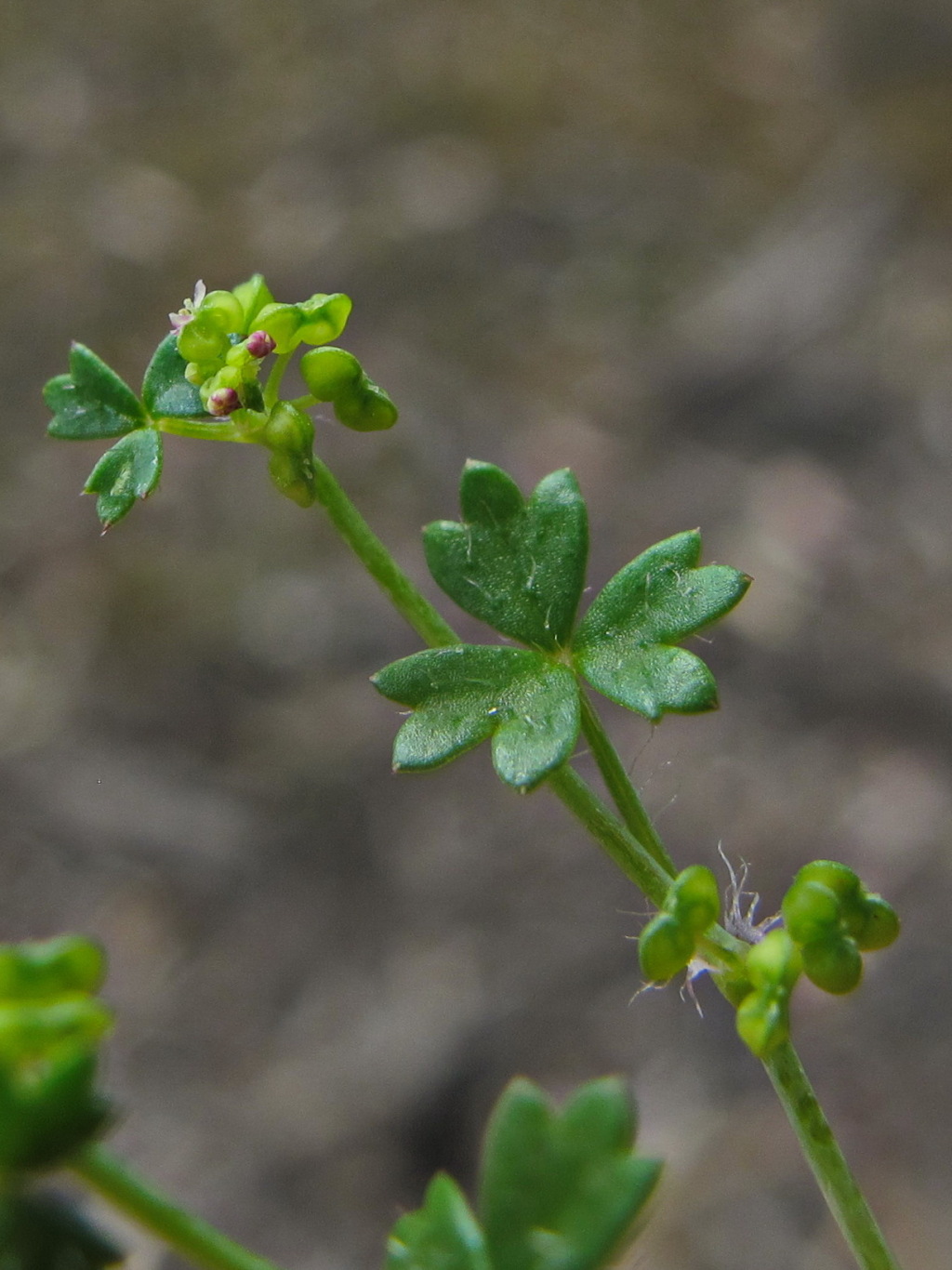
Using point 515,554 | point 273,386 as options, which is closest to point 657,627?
point 515,554

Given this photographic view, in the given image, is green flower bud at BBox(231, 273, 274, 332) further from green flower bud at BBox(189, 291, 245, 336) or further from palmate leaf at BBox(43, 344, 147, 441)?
palmate leaf at BBox(43, 344, 147, 441)

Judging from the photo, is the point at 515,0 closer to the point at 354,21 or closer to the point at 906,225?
the point at 354,21

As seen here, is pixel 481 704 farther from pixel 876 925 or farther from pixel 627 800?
pixel 876 925

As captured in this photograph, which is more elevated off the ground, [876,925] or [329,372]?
[329,372]

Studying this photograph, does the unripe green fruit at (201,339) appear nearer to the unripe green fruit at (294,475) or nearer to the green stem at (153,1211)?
the unripe green fruit at (294,475)

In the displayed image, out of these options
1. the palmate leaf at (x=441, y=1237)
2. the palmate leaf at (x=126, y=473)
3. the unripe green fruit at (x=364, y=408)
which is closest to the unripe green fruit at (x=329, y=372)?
the unripe green fruit at (x=364, y=408)
